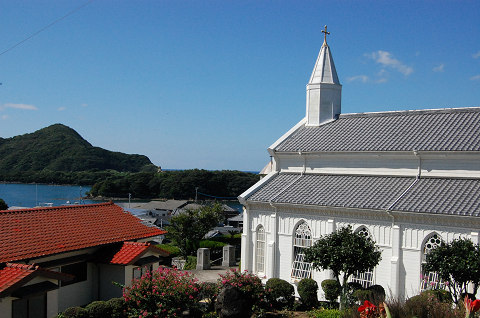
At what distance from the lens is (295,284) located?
2359 centimetres

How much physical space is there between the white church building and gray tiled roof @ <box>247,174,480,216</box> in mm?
47

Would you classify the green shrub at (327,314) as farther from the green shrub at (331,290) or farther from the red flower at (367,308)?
the red flower at (367,308)

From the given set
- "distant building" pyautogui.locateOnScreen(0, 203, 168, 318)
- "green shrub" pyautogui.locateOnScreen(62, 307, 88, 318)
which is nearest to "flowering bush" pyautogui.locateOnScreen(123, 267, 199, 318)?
"green shrub" pyautogui.locateOnScreen(62, 307, 88, 318)

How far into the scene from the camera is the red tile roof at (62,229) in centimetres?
1773

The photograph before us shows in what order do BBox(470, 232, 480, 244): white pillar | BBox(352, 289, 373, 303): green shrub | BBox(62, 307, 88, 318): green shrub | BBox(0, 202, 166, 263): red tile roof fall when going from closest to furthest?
1. BBox(62, 307, 88, 318): green shrub
2. BBox(0, 202, 166, 263): red tile roof
3. BBox(352, 289, 373, 303): green shrub
4. BBox(470, 232, 480, 244): white pillar

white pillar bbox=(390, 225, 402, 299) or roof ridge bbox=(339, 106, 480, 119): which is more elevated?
roof ridge bbox=(339, 106, 480, 119)

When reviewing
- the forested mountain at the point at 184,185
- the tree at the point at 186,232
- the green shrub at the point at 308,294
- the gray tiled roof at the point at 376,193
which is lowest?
the forested mountain at the point at 184,185

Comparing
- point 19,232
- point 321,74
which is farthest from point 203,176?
point 19,232

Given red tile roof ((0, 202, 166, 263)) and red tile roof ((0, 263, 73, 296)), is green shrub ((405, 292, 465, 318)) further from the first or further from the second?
red tile roof ((0, 202, 166, 263))

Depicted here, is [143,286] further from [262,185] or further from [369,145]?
[369,145]

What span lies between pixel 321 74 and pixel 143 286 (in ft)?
64.2

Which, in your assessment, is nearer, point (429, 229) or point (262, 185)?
point (429, 229)

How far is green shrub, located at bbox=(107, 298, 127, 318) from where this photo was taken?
1739 cm

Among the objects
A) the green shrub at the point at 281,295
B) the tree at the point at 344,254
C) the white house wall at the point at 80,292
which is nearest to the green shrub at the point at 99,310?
the white house wall at the point at 80,292
